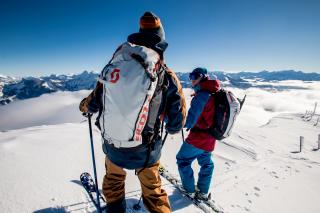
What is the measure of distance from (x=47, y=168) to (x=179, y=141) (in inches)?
198

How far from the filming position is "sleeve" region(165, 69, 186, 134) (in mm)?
2660

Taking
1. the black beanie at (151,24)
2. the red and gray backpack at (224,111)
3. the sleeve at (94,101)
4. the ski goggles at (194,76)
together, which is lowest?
the red and gray backpack at (224,111)

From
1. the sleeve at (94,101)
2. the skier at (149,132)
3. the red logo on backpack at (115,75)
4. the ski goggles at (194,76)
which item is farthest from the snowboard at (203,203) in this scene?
the red logo on backpack at (115,75)

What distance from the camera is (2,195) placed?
312cm

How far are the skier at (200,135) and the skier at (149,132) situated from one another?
1.16m

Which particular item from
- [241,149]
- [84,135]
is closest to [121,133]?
[84,135]

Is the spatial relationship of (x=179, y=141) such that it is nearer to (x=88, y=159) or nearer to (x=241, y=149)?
(x=241, y=149)

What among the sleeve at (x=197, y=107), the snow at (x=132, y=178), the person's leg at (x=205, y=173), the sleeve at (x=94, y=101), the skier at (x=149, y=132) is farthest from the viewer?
the person's leg at (x=205, y=173)

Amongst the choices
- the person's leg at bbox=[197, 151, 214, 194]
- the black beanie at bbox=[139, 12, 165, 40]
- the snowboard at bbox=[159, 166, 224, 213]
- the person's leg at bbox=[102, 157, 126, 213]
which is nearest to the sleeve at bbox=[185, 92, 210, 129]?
the person's leg at bbox=[197, 151, 214, 194]

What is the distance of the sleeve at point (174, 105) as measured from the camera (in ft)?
8.73

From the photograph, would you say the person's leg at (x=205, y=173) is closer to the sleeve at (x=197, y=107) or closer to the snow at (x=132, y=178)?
the snow at (x=132, y=178)

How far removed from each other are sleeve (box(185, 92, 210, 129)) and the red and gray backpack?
0.25 metres

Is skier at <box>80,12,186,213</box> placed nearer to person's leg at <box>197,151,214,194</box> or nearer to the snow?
the snow

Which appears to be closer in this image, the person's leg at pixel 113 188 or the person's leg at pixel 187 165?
the person's leg at pixel 113 188
